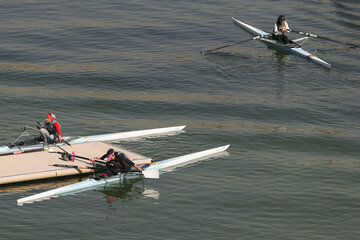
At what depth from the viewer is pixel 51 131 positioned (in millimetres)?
25672

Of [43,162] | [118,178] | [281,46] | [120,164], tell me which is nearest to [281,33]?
[281,46]

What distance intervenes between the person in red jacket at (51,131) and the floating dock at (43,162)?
15.6 inches

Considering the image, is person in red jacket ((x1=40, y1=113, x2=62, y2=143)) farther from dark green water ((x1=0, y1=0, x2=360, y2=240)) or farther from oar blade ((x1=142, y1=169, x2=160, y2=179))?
oar blade ((x1=142, y1=169, x2=160, y2=179))

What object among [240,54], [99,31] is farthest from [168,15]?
[240,54]

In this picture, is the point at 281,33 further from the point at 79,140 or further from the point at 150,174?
the point at 150,174

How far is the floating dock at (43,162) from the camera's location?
2260 centimetres

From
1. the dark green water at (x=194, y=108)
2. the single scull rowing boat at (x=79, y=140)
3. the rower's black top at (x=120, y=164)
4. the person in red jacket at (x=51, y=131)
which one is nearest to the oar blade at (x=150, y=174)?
the dark green water at (x=194, y=108)

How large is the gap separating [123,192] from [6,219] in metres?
4.58

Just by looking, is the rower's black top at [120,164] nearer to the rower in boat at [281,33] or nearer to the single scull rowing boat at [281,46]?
the single scull rowing boat at [281,46]

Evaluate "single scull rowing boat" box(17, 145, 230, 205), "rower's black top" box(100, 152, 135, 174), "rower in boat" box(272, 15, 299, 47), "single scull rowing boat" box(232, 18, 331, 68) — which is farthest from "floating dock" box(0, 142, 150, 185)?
"rower in boat" box(272, 15, 299, 47)

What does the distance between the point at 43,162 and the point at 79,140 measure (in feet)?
9.13

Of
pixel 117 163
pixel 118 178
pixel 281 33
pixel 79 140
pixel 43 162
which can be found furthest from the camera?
pixel 281 33

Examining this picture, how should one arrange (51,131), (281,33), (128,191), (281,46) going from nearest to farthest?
(128,191) → (51,131) → (281,46) → (281,33)

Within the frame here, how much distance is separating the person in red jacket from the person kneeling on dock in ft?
10.00
